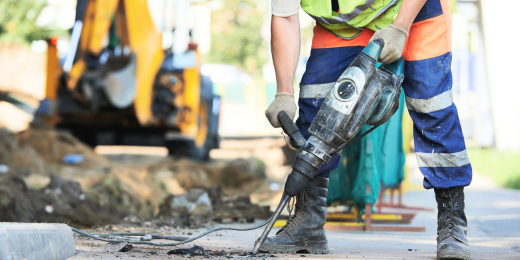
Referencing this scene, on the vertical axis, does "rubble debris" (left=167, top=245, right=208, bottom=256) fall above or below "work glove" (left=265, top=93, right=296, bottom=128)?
below

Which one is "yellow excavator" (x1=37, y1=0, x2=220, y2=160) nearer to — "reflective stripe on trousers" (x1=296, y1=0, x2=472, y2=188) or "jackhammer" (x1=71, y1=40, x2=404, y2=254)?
"reflective stripe on trousers" (x1=296, y1=0, x2=472, y2=188)

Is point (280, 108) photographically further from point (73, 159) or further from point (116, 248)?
point (73, 159)

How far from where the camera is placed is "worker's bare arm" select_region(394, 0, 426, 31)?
7.14 feet

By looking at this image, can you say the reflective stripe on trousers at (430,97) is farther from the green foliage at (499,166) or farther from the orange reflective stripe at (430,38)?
the green foliage at (499,166)

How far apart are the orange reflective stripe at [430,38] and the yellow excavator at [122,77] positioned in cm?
511

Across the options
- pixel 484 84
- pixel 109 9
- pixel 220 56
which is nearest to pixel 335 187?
pixel 109 9

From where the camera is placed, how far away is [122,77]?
6836mm

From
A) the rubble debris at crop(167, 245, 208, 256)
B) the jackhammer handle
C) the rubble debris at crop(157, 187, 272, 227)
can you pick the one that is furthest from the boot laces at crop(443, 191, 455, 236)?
the rubble debris at crop(157, 187, 272, 227)

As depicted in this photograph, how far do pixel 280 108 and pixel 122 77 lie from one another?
16.2 ft

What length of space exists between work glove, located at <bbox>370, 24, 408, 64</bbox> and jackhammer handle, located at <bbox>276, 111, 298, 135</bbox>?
0.44 meters

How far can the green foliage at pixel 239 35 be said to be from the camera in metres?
29.9

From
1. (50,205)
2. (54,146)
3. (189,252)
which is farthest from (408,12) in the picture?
(54,146)

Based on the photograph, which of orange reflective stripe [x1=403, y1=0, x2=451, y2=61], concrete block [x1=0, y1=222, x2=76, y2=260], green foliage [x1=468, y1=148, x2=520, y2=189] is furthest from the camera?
green foliage [x1=468, y1=148, x2=520, y2=189]

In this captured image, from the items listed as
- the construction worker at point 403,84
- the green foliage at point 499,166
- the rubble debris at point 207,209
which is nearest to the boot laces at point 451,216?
the construction worker at point 403,84
